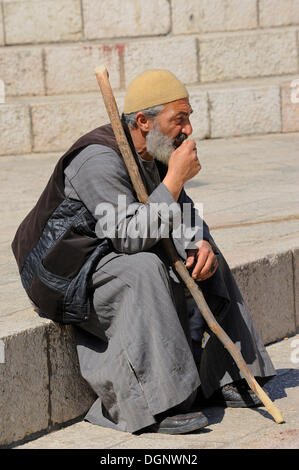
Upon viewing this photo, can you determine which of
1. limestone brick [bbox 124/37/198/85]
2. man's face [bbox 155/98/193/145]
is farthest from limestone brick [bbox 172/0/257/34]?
man's face [bbox 155/98/193/145]

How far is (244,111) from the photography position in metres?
10.3

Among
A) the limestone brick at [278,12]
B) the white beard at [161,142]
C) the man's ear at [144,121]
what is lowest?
the limestone brick at [278,12]

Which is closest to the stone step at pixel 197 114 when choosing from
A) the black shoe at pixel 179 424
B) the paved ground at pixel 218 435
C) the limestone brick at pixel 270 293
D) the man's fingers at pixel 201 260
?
the limestone brick at pixel 270 293

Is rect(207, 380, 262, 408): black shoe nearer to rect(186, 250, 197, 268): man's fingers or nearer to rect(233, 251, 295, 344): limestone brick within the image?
rect(186, 250, 197, 268): man's fingers

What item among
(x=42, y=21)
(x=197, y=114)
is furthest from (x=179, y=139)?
(x=42, y=21)

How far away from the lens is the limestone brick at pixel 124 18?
10516 mm

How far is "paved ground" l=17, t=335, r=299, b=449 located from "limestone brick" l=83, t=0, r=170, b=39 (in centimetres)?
688

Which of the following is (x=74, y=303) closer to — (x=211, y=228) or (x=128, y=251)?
(x=128, y=251)

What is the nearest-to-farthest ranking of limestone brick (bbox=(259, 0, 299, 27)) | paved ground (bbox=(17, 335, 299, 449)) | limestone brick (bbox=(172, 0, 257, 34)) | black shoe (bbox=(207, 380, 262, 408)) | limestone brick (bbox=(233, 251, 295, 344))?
paved ground (bbox=(17, 335, 299, 449))
black shoe (bbox=(207, 380, 262, 408))
limestone brick (bbox=(233, 251, 295, 344))
limestone brick (bbox=(172, 0, 257, 34))
limestone brick (bbox=(259, 0, 299, 27))

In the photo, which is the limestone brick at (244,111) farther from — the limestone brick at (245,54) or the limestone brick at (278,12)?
the limestone brick at (278,12)

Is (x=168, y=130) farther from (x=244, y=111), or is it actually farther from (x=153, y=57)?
(x=153, y=57)

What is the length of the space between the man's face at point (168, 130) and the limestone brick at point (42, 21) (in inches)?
264

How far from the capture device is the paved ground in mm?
3713

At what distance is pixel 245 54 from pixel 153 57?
0.98m
